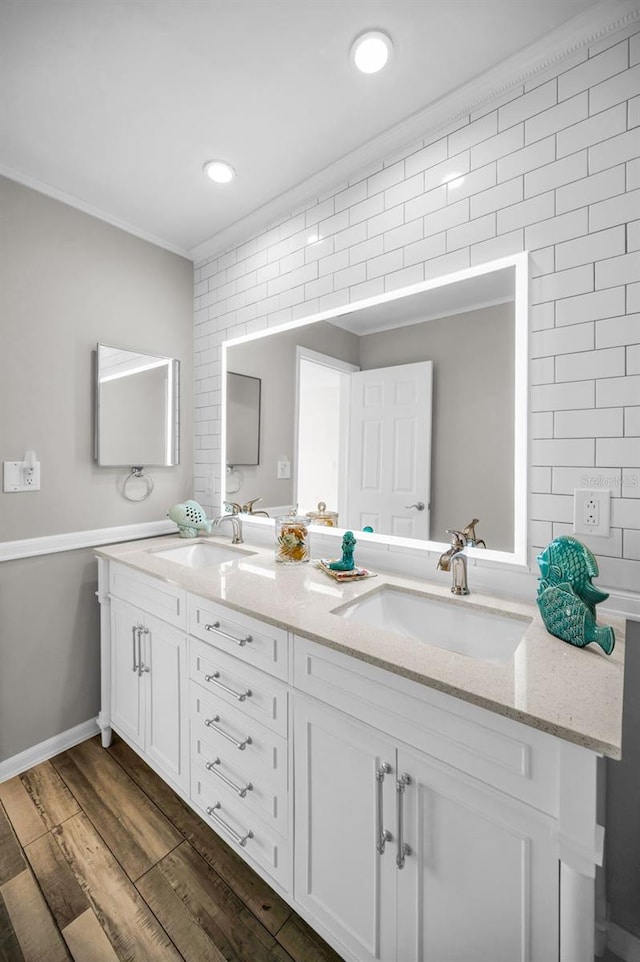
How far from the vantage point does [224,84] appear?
53.7 inches

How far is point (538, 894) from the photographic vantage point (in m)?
0.75

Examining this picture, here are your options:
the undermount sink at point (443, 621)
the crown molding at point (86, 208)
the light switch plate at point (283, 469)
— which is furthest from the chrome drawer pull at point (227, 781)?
the crown molding at point (86, 208)

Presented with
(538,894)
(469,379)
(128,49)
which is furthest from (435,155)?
(538,894)

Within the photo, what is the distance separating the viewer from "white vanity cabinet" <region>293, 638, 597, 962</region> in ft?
2.44

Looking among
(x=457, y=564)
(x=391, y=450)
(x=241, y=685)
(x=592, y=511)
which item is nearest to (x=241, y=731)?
(x=241, y=685)

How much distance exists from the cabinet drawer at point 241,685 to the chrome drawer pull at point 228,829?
0.36m

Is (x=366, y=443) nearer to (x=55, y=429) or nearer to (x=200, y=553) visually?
(x=200, y=553)

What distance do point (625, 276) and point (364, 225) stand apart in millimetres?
961

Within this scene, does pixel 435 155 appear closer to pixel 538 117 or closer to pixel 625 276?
pixel 538 117

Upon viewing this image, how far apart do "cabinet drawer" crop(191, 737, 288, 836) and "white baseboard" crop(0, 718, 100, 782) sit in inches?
35.0

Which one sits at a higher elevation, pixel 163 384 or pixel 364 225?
pixel 364 225

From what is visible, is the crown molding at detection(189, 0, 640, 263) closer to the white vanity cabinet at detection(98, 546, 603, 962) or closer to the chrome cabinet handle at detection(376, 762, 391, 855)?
the white vanity cabinet at detection(98, 546, 603, 962)

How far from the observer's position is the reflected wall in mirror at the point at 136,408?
2.03 meters

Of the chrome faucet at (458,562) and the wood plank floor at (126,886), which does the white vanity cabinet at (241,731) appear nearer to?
the wood plank floor at (126,886)
